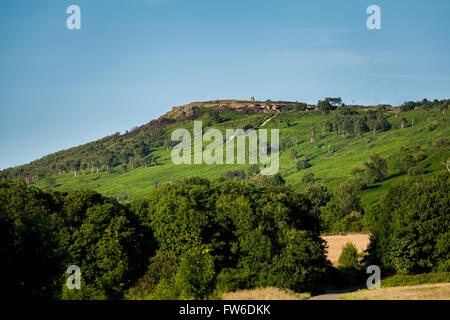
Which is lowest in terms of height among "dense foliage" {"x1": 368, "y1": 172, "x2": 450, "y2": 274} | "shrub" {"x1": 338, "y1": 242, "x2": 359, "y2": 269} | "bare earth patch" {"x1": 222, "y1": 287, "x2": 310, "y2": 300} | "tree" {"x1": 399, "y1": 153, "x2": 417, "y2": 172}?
"shrub" {"x1": 338, "y1": 242, "x2": 359, "y2": 269}

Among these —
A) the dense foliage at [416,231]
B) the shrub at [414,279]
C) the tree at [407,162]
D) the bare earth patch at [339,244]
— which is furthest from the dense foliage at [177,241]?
the tree at [407,162]

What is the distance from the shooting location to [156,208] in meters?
68.8

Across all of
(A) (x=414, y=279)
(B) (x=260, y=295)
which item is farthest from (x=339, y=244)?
(B) (x=260, y=295)

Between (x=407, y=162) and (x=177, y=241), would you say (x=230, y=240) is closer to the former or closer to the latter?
(x=177, y=241)

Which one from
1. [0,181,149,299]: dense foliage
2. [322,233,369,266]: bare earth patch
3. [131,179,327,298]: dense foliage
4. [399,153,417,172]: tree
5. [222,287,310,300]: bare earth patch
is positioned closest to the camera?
[222,287,310,300]: bare earth patch

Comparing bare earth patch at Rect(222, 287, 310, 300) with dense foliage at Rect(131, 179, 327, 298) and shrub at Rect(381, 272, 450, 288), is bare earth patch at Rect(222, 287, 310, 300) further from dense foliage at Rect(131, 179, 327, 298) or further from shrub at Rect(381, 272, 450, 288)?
shrub at Rect(381, 272, 450, 288)

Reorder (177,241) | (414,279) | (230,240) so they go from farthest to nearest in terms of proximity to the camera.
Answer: (230,240), (177,241), (414,279)

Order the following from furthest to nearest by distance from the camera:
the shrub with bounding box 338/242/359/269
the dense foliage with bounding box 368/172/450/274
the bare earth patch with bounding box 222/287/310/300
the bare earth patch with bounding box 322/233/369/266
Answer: the bare earth patch with bounding box 322/233/369/266, the shrub with bounding box 338/242/359/269, the dense foliage with bounding box 368/172/450/274, the bare earth patch with bounding box 222/287/310/300

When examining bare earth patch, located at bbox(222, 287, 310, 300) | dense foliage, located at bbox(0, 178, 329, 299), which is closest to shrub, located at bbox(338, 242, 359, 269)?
dense foliage, located at bbox(0, 178, 329, 299)

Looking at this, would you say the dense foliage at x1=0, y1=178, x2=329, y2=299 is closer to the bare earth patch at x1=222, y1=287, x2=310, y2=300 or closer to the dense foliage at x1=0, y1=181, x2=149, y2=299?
the dense foliage at x1=0, y1=181, x2=149, y2=299

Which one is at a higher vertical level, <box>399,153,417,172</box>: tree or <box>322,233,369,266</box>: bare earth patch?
<box>399,153,417,172</box>: tree

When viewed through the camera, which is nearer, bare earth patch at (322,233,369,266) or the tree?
bare earth patch at (322,233,369,266)
